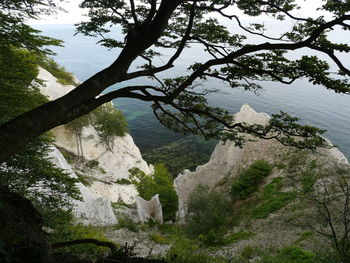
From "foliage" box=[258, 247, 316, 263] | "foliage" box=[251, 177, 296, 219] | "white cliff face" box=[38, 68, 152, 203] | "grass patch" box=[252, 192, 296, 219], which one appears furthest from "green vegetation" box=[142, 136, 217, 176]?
"foliage" box=[258, 247, 316, 263]

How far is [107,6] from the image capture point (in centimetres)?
720

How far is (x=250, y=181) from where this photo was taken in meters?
22.4

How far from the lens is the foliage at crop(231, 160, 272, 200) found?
867 inches

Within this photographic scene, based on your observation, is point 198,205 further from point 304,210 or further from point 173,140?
point 173,140

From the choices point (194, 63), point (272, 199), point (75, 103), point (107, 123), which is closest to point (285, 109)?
point (107, 123)

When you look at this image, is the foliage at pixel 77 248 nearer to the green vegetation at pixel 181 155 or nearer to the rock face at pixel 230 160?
the rock face at pixel 230 160

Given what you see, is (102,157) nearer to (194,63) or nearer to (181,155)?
(181,155)

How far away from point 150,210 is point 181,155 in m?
30.4

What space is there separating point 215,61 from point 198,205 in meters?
18.8

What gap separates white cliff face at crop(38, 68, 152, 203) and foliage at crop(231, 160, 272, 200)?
17.3 metres

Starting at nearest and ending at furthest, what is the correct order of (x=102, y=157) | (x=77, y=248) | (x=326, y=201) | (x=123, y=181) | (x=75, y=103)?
(x=75, y=103) < (x=77, y=248) < (x=326, y=201) < (x=123, y=181) < (x=102, y=157)

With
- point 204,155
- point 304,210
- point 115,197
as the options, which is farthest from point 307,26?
point 204,155

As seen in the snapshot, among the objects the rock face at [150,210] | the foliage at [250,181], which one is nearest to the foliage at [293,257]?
the foliage at [250,181]

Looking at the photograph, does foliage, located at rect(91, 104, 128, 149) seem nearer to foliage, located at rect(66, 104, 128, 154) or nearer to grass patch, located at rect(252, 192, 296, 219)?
foliage, located at rect(66, 104, 128, 154)
